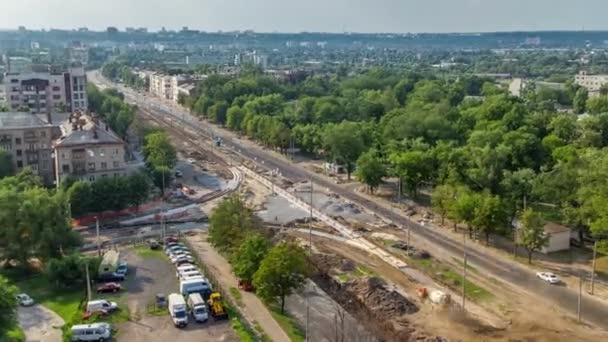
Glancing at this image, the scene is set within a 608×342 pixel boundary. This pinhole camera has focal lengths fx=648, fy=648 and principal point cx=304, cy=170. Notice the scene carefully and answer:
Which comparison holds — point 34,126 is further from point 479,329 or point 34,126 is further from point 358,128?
point 479,329

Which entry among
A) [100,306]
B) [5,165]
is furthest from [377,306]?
[5,165]

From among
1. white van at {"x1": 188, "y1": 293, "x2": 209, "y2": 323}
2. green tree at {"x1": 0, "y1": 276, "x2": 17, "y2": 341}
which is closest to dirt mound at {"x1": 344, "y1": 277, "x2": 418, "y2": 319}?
white van at {"x1": 188, "y1": 293, "x2": 209, "y2": 323}

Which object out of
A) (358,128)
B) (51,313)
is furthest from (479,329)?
(358,128)

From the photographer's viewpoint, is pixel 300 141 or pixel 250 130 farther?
pixel 250 130

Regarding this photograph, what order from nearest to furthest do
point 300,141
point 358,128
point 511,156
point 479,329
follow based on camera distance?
point 479,329
point 511,156
point 358,128
point 300,141

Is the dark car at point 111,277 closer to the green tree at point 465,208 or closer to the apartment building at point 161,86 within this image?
the green tree at point 465,208

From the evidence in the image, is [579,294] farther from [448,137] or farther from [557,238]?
[448,137]

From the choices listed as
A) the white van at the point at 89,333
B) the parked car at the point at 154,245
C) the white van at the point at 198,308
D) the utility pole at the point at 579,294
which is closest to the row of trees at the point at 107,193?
the parked car at the point at 154,245
